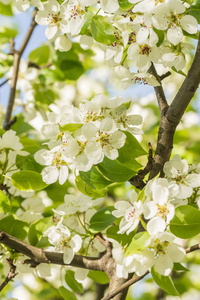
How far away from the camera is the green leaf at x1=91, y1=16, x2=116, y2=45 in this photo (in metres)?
0.87

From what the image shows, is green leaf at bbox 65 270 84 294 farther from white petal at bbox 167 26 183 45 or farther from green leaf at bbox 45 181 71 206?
Answer: white petal at bbox 167 26 183 45

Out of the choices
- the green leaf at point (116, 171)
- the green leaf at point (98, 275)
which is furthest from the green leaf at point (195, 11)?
the green leaf at point (98, 275)

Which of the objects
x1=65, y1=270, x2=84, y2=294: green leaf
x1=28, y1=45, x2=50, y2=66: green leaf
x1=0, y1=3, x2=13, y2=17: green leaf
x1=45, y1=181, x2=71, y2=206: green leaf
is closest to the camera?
x1=65, y1=270, x2=84, y2=294: green leaf

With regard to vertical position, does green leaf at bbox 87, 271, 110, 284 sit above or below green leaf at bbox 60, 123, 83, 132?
below

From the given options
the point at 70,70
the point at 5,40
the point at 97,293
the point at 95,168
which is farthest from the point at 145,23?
the point at 97,293

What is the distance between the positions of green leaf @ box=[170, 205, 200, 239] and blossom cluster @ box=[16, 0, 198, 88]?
0.28m

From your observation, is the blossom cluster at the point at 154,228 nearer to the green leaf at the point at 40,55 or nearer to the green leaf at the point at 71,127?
the green leaf at the point at 71,127

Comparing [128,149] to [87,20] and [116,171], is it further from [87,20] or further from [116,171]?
[87,20]

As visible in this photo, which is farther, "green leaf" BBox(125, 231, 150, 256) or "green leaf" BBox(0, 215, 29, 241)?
"green leaf" BBox(0, 215, 29, 241)

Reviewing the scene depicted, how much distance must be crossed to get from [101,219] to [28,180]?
19 cm

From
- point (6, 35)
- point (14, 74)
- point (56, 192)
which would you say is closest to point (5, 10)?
point (6, 35)

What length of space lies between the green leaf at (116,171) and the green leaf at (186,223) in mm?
136

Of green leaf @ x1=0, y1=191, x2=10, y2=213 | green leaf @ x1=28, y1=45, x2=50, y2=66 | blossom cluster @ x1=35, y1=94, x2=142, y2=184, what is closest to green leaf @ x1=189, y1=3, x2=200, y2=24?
blossom cluster @ x1=35, y1=94, x2=142, y2=184

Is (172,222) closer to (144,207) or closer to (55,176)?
(144,207)
